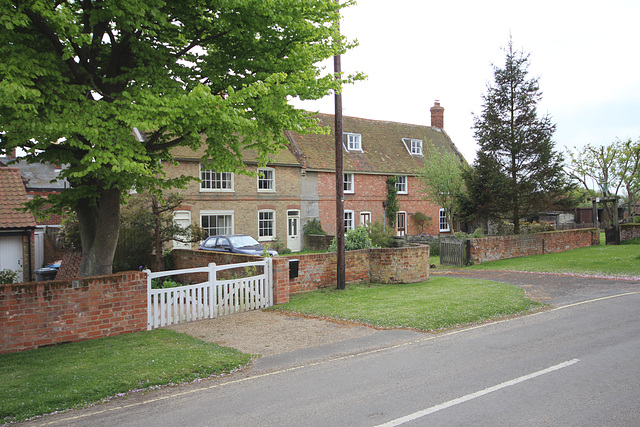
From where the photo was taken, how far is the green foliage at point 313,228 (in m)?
30.4

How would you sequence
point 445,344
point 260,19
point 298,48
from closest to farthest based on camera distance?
point 445,344
point 260,19
point 298,48

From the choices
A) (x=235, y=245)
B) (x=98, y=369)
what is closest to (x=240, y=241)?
(x=235, y=245)

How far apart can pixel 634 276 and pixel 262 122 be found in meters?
15.4

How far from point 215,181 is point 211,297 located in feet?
Answer: 55.5

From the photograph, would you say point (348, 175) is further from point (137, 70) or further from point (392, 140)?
point (137, 70)

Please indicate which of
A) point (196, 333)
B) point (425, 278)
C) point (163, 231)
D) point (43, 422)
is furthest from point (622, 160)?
point (43, 422)

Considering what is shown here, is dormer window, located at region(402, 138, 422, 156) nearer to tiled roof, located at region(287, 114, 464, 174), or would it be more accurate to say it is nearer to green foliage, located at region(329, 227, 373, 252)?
tiled roof, located at region(287, 114, 464, 174)

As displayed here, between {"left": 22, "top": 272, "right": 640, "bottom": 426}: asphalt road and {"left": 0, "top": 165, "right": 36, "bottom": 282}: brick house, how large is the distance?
477 inches

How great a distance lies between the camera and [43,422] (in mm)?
5508

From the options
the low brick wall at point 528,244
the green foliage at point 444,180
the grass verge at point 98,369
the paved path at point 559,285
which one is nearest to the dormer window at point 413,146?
the green foliage at point 444,180

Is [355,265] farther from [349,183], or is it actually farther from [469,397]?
[349,183]

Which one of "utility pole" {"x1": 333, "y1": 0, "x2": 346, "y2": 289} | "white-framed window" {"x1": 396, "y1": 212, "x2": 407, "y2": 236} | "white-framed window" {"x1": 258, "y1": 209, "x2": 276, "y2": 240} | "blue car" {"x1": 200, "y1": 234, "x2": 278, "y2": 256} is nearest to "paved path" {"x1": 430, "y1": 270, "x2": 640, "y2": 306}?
"utility pole" {"x1": 333, "y1": 0, "x2": 346, "y2": 289}

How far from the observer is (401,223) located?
36094 mm

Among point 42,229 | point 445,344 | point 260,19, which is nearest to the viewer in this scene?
point 445,344
